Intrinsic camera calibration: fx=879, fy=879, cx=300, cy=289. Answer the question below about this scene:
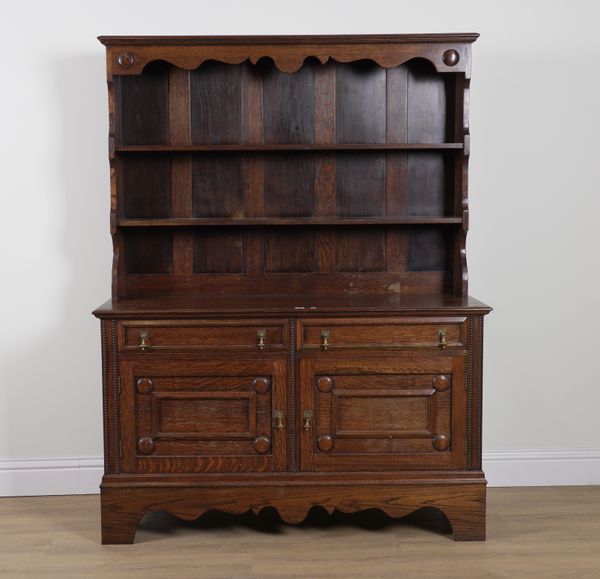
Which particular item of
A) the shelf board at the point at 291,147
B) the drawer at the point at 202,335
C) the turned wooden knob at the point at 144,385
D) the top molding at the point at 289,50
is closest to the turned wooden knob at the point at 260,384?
the drawer at the point at 202,335

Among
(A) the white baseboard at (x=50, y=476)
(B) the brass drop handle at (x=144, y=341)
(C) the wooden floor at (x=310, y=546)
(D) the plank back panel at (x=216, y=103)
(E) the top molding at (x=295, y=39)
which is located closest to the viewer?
(C) the wooden floor at (x=310, y=546)

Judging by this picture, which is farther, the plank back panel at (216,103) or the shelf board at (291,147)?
the plank back panel at (216,103)

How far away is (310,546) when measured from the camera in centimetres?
325

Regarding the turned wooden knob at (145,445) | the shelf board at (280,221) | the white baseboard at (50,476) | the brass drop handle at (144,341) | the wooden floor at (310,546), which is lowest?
the wooden floor at (310,546)

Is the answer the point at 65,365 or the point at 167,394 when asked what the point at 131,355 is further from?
the point at 65,365

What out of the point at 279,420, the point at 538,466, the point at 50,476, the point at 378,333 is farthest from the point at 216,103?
the point at 538,466

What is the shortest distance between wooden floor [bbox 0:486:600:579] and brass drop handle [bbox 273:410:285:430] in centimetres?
43

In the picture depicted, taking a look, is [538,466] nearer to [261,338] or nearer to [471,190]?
[471,190]

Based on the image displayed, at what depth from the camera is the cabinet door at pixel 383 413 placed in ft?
10.8

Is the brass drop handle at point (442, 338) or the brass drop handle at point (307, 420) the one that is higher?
the brass drop handle at point (442, 338)

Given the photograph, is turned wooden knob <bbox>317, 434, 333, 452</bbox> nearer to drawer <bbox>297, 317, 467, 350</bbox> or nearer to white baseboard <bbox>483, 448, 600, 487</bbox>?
drawer <bbox>297, 317, 467, 350</bbox>

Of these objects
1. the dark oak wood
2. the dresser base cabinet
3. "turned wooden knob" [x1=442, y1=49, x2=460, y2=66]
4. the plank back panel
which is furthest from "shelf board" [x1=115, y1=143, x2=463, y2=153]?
the dresser base cabinet

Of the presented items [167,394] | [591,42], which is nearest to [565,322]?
[591,42]

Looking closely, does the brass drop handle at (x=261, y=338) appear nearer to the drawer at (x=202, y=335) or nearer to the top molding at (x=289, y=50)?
the drawer at (x=202, y=335)
